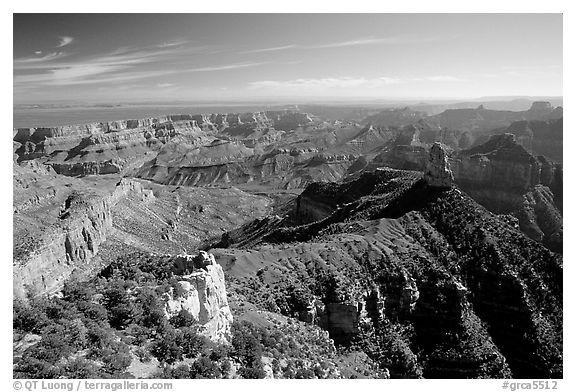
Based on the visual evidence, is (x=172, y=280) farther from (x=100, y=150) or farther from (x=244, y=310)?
(x=100, y=150)

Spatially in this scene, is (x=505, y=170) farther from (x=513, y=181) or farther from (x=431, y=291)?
(x=431, y=291)

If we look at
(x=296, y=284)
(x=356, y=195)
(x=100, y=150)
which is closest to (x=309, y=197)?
(x=356, y=195)

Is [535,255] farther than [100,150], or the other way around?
[100,150]

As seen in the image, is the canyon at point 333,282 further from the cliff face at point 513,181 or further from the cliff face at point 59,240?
the cliff face at point 513,181

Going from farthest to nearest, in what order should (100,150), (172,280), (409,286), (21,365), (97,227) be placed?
(100,150)
(97,227)
(409,286)
(172,280)
(21,365)

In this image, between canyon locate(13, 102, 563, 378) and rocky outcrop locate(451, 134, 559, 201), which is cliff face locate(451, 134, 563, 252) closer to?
rocky outcrop locate(451, 134, 559, 201)

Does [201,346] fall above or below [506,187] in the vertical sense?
above

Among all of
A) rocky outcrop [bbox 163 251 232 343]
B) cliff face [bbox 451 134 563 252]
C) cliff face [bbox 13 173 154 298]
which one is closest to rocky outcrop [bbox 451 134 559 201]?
cliff face [bbox 451 134 563 252]

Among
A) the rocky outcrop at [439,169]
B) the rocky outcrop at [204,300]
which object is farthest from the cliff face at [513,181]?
the rocky outcrop at [204,300]
